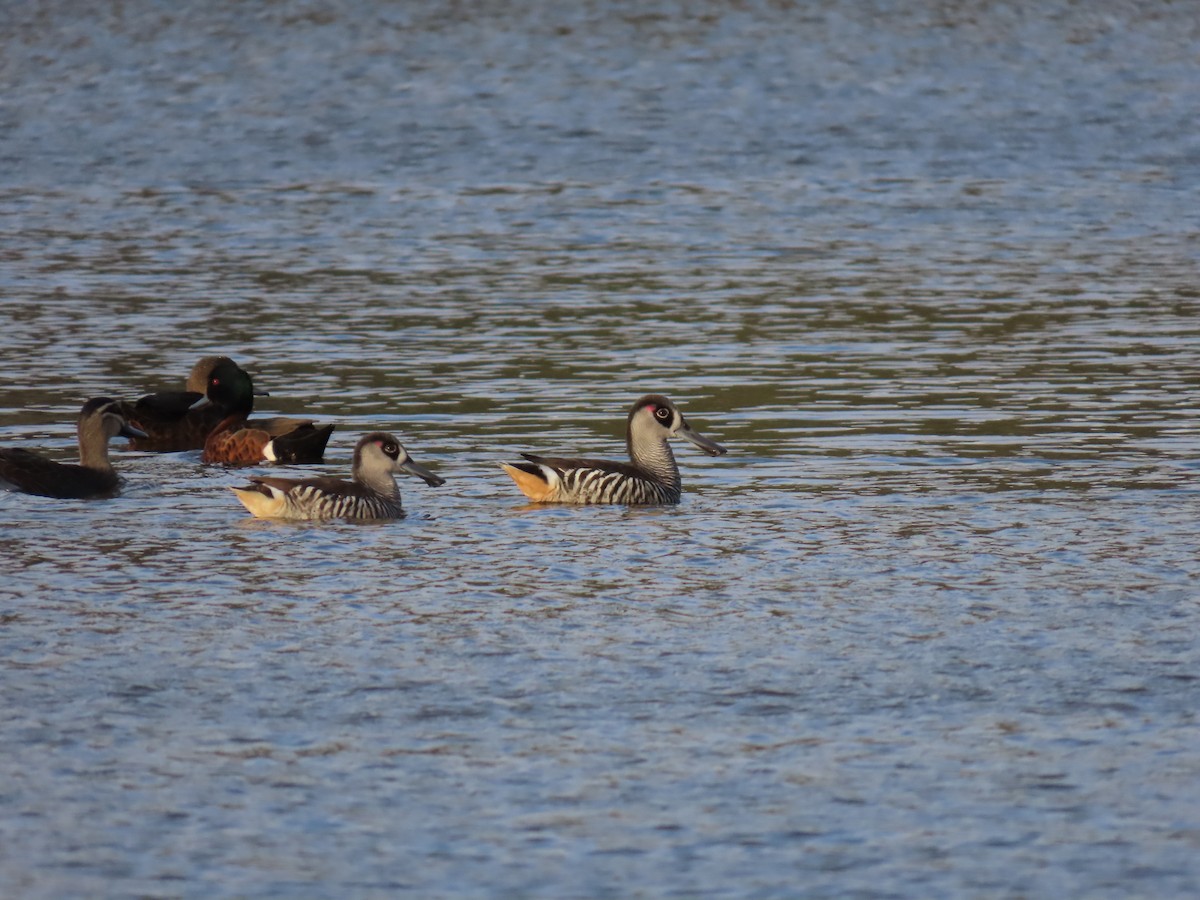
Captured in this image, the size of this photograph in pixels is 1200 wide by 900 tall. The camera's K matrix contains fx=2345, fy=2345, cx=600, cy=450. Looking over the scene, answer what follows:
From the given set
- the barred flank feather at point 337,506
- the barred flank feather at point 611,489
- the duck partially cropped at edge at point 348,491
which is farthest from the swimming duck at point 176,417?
the barred flank feather at point 611,489

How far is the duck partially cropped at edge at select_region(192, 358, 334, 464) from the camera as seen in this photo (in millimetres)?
15383

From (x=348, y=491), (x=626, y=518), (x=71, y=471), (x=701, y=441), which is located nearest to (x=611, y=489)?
(x=626, y=518)

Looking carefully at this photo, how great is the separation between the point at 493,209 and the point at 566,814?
70.5 ft

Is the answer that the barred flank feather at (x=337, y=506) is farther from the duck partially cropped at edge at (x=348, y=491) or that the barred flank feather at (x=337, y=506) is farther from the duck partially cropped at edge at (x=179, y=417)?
the duck partially cropped at edge at (x=179, y=417)

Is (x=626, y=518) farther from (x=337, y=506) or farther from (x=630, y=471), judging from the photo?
(x=337, y=506)

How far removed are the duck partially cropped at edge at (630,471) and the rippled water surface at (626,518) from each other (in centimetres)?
23

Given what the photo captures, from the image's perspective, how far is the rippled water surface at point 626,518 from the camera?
8.02 meters

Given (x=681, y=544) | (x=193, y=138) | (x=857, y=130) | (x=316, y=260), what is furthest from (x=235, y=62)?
(x=681, y=544)

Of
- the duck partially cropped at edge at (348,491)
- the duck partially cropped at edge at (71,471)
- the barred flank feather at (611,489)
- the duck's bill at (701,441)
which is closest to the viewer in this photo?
the duck partially cropped at edge at (348,491)

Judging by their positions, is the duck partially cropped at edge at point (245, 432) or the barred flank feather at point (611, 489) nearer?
the barred flank feather at point (611, 489)

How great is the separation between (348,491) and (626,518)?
1.62 m

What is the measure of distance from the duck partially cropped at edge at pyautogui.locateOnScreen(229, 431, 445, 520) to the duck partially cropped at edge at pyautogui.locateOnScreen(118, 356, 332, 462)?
235 cm

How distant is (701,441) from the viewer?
14906mm

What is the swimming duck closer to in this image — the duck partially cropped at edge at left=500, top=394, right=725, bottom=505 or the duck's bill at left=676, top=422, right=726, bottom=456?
the duck partially cropped at edge at left=500, top=394, right=725, bottom=505
